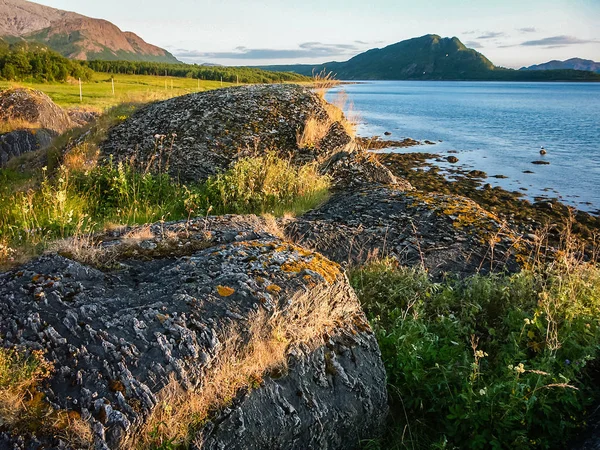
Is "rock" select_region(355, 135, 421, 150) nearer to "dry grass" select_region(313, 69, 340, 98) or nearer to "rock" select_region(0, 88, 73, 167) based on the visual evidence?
"dry grass" select_region(313, 69, 340, 98)

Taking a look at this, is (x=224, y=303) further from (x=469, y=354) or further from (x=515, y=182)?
(x=515, y=182)

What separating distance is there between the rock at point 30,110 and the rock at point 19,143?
109 cm

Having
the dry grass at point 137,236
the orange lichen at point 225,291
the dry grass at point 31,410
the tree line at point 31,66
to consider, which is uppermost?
the tree line at point 31,66

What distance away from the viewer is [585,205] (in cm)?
1845

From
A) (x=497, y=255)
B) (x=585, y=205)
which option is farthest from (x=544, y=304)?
(x=585, y=205)

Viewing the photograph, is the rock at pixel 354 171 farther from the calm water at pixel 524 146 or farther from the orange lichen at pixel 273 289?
the orange lichen at pixel 273 289

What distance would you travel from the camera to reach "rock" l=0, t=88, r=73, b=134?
19031 millimetres

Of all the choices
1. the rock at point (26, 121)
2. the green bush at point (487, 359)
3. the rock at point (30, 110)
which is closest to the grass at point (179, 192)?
the green bush at point (487, 359)

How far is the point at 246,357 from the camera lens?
314 centimetres

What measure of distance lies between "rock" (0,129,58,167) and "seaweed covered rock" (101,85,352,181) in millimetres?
6970

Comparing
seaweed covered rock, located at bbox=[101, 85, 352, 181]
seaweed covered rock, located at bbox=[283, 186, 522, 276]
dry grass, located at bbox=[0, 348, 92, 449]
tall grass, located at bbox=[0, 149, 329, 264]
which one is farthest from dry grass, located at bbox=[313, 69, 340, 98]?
dry grass, located at bbox=[0, 348, 92, 449]

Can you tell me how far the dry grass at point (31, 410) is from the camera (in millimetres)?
2467

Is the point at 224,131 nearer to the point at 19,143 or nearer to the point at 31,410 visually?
the point at 31,410

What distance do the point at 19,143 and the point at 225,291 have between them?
58.1 ft
